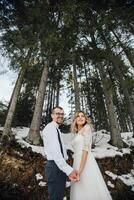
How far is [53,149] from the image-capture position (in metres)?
4.21

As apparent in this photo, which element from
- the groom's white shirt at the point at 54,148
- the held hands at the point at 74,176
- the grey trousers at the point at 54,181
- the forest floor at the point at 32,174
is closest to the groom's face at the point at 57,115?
the groom's white shirt at the point at 54,148

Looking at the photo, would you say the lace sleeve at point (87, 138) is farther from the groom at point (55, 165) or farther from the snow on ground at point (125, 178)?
the snow on ground at point (125, 178)

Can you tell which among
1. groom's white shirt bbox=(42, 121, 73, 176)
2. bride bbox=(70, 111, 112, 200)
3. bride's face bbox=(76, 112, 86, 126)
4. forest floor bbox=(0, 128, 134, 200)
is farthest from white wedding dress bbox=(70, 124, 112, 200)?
forest floor bbox=(0, 128, 134, 200)

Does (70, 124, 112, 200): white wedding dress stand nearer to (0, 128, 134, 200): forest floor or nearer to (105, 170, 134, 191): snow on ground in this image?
(0, 128, 134, 200): forest floor

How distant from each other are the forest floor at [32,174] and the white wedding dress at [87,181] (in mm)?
3036

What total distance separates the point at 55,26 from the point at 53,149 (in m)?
8.87

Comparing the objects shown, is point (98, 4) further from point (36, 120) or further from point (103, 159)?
point (103, 159)

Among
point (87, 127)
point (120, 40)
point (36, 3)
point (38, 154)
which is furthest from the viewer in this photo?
point (120, 40)

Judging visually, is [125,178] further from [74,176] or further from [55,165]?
[55,165]

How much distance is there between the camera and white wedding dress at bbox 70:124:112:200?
4738mm

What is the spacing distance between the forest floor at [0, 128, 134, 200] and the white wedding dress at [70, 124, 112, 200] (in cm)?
304

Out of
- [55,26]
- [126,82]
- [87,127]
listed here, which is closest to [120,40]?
[126,82]

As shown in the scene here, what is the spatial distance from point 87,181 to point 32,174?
4.12m

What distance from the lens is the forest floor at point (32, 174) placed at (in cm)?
755
